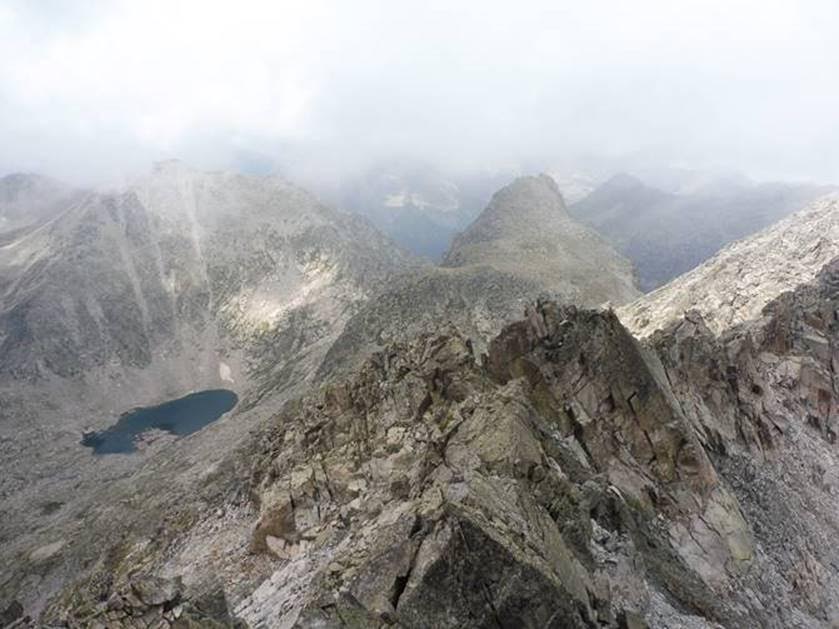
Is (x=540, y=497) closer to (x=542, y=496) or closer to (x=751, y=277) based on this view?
(x=542, y=496)

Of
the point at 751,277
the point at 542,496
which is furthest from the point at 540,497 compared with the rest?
the point at 751,277

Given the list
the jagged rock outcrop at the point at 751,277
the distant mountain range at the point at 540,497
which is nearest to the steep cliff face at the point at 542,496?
the distant mountain range at the point at 540,497

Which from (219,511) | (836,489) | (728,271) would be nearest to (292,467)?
(219,511)

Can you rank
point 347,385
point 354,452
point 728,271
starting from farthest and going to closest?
point 728,271
point 347,385
point 354,452

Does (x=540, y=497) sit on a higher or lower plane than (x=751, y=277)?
higher

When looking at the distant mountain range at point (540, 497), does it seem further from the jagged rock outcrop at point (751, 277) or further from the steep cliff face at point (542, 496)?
the jagged rock outcrop at point (751, 277)

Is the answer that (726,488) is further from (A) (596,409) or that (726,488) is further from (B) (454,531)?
(B) (454,531)
